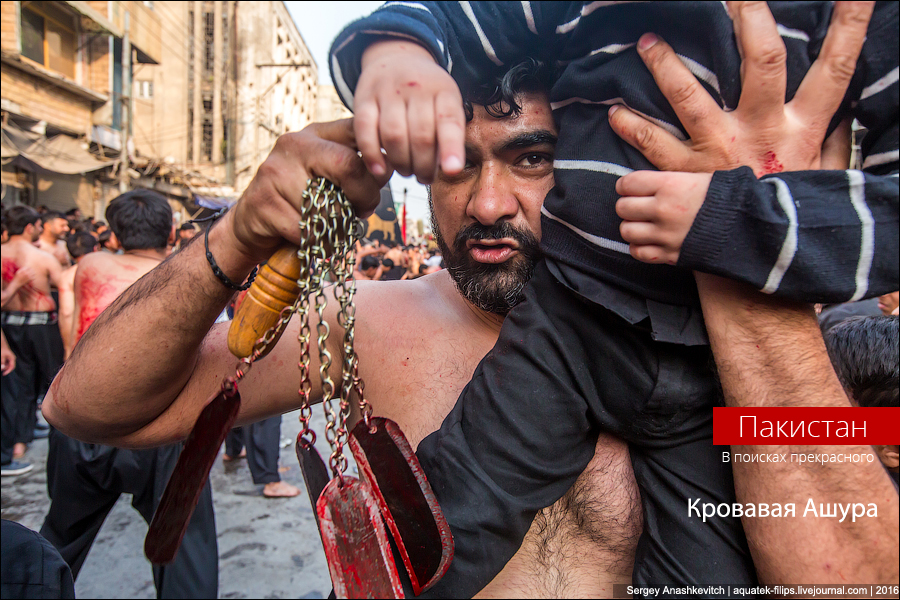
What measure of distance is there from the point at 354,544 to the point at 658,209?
732 millimetres

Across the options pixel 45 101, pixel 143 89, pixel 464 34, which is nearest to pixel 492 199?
pixel 464 34

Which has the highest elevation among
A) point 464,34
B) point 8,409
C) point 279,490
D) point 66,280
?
point 464,34

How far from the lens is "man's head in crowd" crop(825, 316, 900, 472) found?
1616 millimetres

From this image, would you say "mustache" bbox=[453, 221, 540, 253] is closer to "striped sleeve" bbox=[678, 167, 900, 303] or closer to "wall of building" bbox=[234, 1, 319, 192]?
"striped sleeve" bbox=[678, 167, 900, 303]

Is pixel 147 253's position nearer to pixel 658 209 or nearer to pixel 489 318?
pixel 489 318

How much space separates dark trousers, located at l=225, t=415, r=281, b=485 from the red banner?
4031 millimetres

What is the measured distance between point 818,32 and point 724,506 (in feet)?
2.82

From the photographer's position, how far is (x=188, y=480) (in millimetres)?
828

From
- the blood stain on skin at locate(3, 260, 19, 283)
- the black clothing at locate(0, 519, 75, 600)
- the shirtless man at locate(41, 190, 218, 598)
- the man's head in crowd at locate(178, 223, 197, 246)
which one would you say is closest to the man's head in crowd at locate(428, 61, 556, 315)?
the black clothing at locate(0, 519, 75, 600)

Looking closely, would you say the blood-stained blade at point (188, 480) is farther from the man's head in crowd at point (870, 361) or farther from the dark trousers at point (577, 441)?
the man's head in crowd at point (870, 361)

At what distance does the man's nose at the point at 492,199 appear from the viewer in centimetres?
135

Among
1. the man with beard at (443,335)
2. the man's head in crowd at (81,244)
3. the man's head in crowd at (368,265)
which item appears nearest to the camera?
the man with beard at (443,335)

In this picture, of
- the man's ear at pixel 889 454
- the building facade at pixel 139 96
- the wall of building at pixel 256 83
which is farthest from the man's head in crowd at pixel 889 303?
the wall of building at pixel 256 83

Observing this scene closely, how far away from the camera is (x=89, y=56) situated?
15.3m
